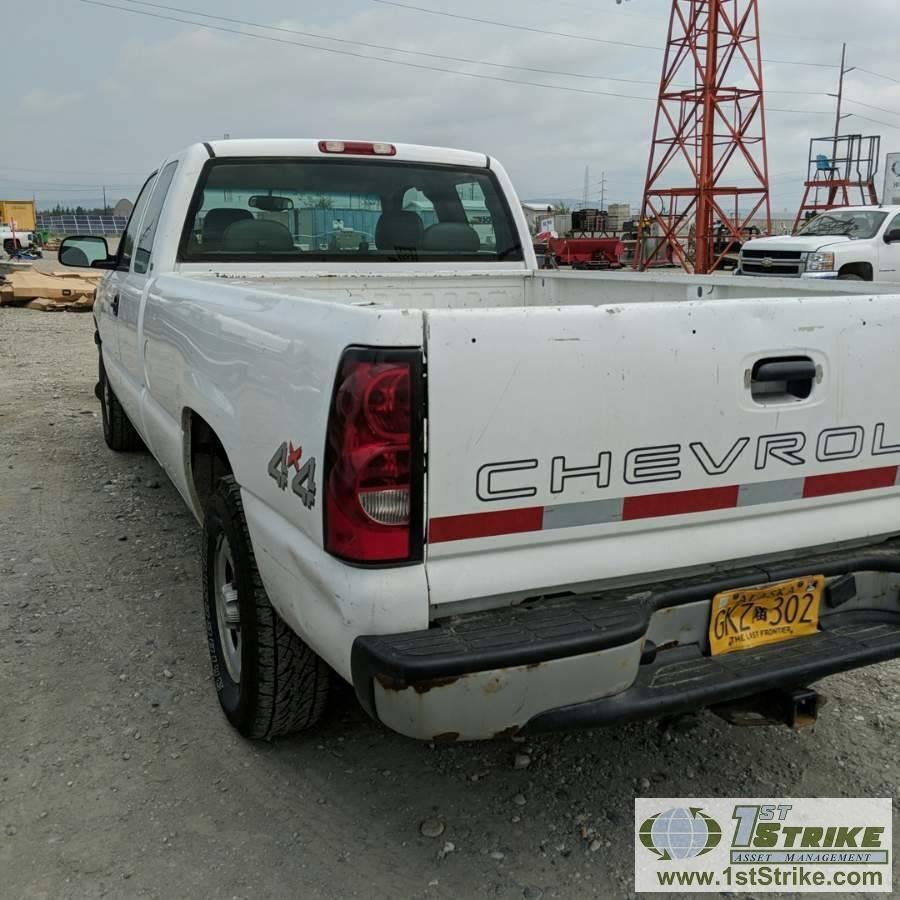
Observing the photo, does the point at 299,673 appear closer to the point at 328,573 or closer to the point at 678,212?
the point at 328,573

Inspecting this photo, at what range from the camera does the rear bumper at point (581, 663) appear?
1974 millimetres

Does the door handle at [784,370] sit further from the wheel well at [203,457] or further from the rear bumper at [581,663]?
the wheel well at [203,457]

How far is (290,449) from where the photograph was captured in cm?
225

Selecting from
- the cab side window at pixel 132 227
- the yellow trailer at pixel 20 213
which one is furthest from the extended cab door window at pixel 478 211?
the yellow trailer at pixel 20 213

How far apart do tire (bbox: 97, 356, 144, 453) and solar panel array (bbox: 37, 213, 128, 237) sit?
46378 mm

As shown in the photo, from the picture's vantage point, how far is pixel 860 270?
1600cm

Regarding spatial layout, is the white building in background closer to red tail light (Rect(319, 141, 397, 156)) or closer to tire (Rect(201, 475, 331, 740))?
red tail light (Rect(319, 141, 397, 156))

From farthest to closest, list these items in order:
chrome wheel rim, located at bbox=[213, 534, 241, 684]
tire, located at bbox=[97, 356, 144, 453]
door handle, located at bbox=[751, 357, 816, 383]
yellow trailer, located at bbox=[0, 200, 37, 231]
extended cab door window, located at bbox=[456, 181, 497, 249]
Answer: yellow trailer, located at bbox=[0, 200, 37, 231]
tire, located at bbox=[97, 356, 144, 453]
extended cab door window, located at bbox=[456, 181, 497, 249]
chrome wheel rim, located at bbox=[213, 534, 241, 684]
door handle, located at bbox=[751, 357, 816, 383]

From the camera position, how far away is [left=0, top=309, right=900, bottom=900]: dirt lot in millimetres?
2432

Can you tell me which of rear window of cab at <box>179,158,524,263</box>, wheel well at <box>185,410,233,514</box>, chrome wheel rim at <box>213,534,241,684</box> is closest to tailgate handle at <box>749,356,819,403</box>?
chrome wheel rim at <box>213,534,241,684</box>

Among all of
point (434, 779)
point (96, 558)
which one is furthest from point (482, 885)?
point (96, 558)

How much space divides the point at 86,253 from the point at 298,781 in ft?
12.6

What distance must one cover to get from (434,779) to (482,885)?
491 millimetres

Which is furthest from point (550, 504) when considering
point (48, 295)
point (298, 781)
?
point (48, 295)
